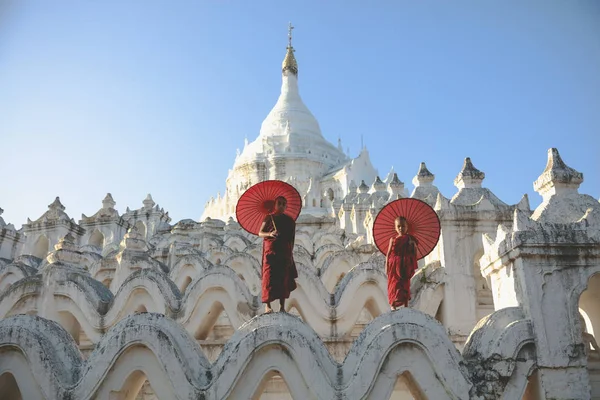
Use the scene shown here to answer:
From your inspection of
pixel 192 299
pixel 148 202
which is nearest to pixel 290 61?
pixel 148 202

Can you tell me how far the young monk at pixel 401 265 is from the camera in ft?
24.3

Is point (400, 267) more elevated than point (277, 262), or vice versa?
point (400, 267)

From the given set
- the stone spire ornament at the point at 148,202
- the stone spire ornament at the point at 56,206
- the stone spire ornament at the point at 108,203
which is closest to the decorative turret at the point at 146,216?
the stone spire ornament at the point at 148,202

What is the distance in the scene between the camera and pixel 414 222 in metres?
7.65

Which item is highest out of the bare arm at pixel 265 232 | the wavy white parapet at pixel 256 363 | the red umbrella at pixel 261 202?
the red umbrella at pixel 261 202

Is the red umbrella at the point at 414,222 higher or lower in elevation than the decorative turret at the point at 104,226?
lower

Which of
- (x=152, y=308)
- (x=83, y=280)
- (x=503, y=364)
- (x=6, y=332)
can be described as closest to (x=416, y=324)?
(x=503, y=364)

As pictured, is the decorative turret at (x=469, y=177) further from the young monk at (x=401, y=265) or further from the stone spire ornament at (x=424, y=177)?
the young monk at (x=401, y=265)

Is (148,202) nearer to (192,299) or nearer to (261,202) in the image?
(192,299)

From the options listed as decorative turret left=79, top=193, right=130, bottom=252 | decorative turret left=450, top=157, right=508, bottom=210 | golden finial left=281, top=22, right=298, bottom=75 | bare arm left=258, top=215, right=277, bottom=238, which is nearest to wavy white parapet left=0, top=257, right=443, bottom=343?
decorative turret left=450, top=157, right=508, bottom=210

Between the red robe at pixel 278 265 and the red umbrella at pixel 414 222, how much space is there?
1.58 metres

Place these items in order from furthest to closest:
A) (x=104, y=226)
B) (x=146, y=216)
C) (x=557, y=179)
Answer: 1. (x=146, y=216)
2. (x=104, y=226)
3. (x=557, y=179)

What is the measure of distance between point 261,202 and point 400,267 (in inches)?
A: 82.3

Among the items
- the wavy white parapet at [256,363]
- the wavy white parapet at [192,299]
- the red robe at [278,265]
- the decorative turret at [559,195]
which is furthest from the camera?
the wavy white parapet at [192,299]
